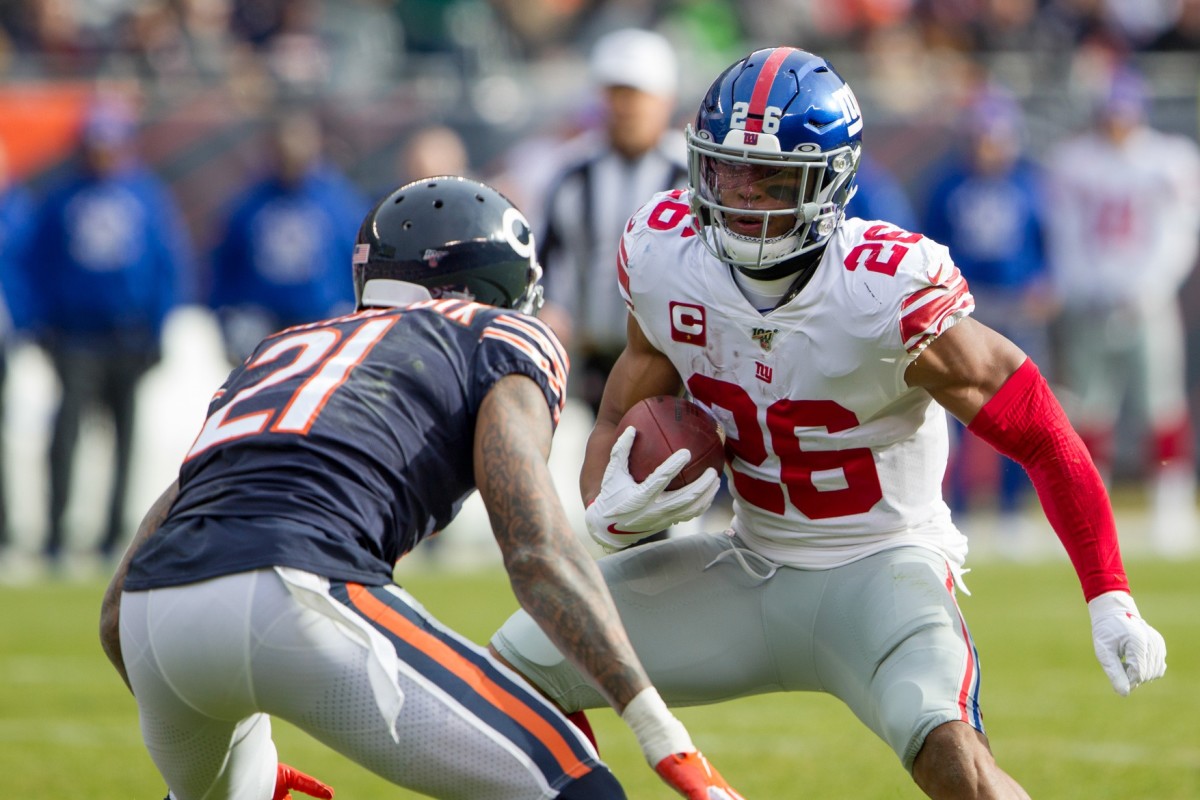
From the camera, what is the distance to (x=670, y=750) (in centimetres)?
254

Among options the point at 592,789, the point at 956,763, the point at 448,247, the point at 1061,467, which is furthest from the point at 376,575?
the point at 1061,467

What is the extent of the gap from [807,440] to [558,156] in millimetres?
5569

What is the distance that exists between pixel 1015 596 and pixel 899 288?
202 inches

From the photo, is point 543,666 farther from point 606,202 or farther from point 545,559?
point 606,202

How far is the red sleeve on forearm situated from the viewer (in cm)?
326

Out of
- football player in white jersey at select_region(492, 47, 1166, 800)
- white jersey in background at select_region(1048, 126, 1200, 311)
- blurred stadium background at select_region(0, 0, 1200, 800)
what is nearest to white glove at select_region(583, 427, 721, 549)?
football player in white jersey at select_region(492, 47, 1166, 800)

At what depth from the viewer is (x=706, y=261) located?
11.5 ft

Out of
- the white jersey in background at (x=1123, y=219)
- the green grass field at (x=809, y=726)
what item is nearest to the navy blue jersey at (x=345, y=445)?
the green grass field at (x=809, y=726)

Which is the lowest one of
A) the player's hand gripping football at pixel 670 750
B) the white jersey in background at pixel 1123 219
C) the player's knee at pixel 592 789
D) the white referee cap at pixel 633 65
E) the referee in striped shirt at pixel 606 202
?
the white jersey in background at pixel 1123 219

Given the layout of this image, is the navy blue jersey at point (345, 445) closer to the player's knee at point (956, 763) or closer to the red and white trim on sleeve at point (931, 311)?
the red and white trim on sleeve at point (931, 311)

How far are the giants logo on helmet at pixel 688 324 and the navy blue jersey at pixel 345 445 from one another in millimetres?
672

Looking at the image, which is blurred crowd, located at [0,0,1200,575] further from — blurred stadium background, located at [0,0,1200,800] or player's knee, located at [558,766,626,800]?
player's knee, located at [558,766,626,800]

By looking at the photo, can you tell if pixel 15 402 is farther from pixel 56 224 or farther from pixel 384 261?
pixel 384 261

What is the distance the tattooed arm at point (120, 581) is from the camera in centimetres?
288
